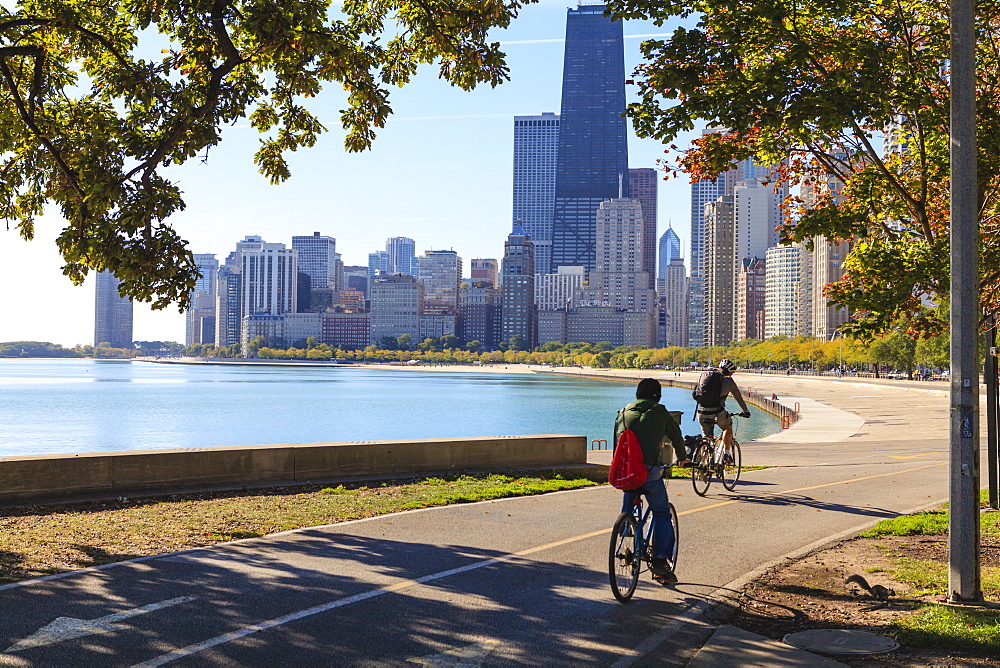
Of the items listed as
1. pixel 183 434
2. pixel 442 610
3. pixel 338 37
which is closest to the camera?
pixel 442 610

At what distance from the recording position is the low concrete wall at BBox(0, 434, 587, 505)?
11.2 metres

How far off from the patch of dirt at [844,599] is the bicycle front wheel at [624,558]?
975mm

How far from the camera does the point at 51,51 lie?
13203 mm

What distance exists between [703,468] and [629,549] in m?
6.63

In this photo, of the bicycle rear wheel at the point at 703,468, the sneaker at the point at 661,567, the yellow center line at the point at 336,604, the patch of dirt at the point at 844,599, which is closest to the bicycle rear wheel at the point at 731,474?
the bicycle rear wheel at the point at 703,468

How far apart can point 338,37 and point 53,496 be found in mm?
7432

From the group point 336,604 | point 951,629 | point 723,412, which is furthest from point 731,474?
point 336,604

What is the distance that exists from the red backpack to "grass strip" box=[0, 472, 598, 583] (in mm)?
4625

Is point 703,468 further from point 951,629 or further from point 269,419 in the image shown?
point 269,419

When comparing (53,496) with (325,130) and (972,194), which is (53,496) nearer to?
(325,130)

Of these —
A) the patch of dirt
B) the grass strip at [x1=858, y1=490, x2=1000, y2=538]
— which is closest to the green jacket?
the patch of dirt

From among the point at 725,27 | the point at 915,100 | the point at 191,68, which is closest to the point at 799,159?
the point at 915,100

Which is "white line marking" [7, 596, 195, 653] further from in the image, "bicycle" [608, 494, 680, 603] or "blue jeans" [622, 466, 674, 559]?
"blue jeans" [622, 466, 674, 559]

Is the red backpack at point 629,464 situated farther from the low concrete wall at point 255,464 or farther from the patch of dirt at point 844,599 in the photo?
the low concrete wall at point 255,464
